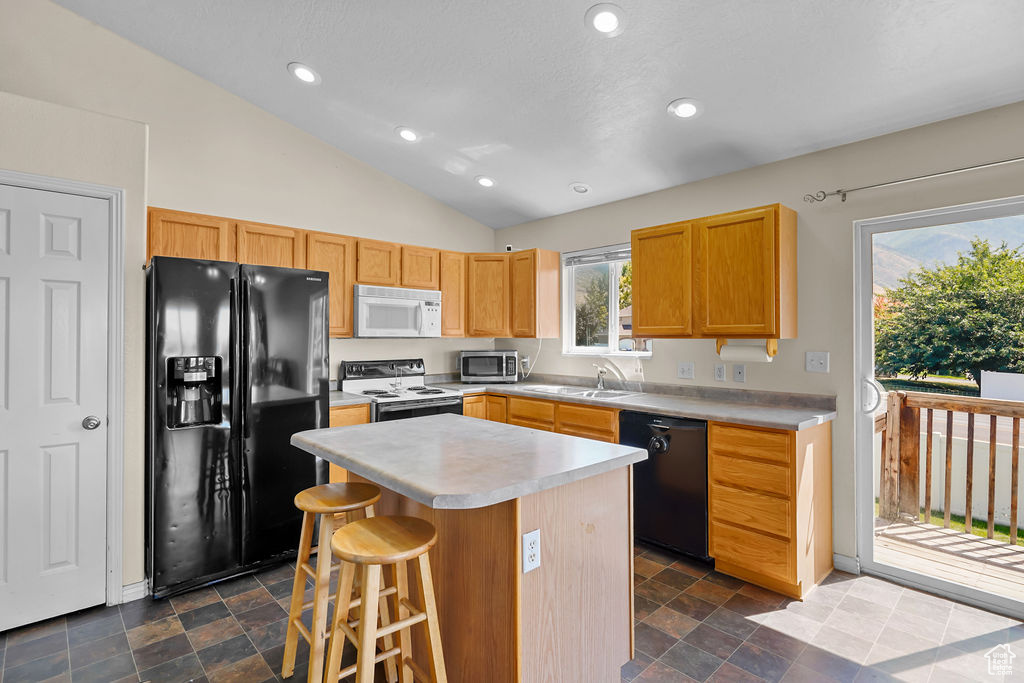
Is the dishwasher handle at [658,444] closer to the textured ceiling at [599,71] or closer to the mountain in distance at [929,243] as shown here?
the mountain in distance at [929,243]

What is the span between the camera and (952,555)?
2.58 meters

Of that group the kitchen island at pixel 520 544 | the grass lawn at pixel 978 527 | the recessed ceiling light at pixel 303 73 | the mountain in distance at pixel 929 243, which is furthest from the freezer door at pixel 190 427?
the grass lawn at pixel 978 527

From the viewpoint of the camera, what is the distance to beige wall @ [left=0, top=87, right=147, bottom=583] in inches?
92.5

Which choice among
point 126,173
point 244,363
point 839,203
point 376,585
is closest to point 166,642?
point 244,363

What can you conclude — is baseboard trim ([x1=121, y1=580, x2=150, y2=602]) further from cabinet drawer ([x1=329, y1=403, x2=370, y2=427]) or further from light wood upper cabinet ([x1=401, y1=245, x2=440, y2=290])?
light wood upper cabinet ([x1=401, y1=245, x2=440, y2=290])

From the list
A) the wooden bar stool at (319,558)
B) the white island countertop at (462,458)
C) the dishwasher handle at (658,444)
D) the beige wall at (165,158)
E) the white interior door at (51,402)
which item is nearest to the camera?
the white island countertop at (462,458)

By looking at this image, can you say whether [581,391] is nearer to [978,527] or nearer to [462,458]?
[978,527]

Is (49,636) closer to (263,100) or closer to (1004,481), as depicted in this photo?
(263,100)

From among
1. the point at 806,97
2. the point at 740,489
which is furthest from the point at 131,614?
the point at 806,97

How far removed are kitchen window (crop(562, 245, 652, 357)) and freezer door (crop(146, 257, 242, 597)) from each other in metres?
2.75

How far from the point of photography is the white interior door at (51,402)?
Answer: 7.45 feet

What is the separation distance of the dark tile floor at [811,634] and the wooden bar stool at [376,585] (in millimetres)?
916

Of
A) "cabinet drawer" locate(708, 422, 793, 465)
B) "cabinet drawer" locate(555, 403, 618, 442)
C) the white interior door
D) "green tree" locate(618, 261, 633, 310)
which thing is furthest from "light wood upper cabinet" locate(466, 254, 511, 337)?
the white interior door

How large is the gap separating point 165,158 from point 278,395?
1850 millimetres
